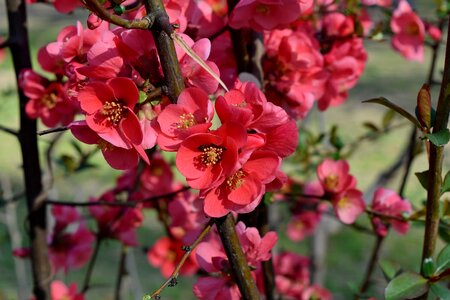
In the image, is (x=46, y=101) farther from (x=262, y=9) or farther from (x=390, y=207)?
(x=390, y=207)

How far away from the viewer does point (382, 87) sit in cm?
673

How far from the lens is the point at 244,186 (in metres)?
0.64

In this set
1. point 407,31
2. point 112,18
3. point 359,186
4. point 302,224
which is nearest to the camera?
point 112,18

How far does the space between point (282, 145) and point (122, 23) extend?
0.61 ft

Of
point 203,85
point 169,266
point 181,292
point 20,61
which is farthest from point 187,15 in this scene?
point 181,292

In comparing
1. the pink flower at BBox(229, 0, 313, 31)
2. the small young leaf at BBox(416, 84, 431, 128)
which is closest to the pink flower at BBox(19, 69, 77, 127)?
the pink flower at BBox(229, 0, 313, 31)

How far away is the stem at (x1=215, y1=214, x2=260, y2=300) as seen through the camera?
0.66 metres

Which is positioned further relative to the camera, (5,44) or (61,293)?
(61,293)

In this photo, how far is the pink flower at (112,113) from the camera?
2.11 ft

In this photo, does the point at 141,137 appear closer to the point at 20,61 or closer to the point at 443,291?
the point at 443,291

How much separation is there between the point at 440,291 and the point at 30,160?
710 mm

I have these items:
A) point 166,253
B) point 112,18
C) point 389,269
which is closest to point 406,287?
point 389,269

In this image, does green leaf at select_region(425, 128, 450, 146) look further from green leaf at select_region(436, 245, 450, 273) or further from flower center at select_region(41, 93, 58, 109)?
flower center at select_region(41, 93, 58, 109)

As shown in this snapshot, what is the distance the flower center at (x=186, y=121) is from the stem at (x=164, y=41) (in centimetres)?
3
